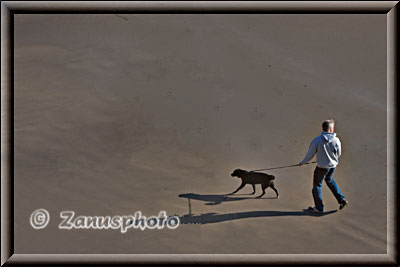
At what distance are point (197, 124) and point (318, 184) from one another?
282 cm

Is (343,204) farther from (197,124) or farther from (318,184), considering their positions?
(197,124)

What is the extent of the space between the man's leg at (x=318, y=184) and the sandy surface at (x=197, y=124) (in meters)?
0.23

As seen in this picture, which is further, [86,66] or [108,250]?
[86,66]

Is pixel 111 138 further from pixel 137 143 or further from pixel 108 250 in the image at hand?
pixel 108 250

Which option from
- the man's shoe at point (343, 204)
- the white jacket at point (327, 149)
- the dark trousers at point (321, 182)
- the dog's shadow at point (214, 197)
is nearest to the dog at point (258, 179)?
the dog's shadow at point (214, 197)

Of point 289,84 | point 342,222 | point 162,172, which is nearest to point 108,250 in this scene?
point 162,172

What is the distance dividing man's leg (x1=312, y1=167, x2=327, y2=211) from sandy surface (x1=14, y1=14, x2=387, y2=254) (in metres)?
0.23

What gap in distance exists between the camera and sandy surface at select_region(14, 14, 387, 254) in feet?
19.4

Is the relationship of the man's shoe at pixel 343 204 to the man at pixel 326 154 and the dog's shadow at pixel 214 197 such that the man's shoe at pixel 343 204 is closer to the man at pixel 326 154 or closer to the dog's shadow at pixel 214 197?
the man at pixel 326 154

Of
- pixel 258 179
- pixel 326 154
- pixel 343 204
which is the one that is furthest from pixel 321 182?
pixel 258 179

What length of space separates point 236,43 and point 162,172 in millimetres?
3842

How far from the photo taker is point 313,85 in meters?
9.05

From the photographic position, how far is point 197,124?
8.10 metres
